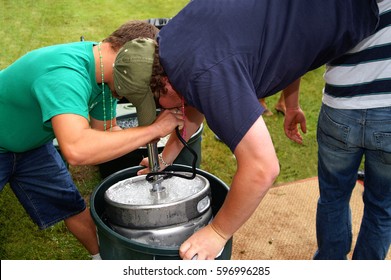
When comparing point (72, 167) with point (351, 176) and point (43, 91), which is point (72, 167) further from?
point (351, 176)

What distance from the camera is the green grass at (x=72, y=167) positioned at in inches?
105

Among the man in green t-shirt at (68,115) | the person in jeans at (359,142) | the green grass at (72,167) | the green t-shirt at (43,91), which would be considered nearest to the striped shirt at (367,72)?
the person in jeans at (359,142)

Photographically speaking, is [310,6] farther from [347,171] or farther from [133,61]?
[347,171]

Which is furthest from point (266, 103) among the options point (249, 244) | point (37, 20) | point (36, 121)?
point (37, 20)

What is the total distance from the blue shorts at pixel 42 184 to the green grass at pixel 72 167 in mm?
470

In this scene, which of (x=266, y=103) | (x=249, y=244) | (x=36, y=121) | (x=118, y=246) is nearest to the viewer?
(x=118, y=246)

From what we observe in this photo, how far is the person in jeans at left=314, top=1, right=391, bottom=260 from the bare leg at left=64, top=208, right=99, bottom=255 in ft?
3.76

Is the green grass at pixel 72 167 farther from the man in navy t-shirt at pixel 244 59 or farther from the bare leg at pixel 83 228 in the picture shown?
the man in navy t-shirt at pixel 244 59

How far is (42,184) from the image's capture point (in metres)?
2.12

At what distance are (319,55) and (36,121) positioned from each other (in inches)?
43.8

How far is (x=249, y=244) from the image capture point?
2691 millimetres

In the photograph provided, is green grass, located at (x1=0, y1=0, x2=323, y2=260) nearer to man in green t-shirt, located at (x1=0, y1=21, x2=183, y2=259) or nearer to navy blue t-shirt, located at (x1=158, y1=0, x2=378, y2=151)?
man in green t-shirt, located at (x1=0, y1=21, x2=183, y2=259)

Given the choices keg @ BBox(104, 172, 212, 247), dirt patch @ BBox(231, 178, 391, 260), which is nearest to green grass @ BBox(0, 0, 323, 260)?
dirt patch @ BBox(231, 178, 391, 260)

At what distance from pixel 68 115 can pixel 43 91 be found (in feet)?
0.50
